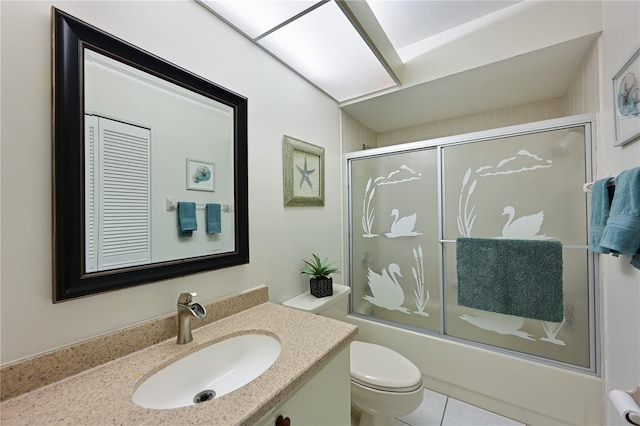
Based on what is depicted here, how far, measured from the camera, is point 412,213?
1.81 metres

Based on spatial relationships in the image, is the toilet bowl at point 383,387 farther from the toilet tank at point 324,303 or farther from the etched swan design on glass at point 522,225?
the etched swan design on glass at point 522,225

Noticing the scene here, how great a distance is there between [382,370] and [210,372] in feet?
2.90

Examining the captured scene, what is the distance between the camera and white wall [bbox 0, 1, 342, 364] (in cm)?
63

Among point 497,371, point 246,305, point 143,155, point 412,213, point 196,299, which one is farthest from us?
point 412,213

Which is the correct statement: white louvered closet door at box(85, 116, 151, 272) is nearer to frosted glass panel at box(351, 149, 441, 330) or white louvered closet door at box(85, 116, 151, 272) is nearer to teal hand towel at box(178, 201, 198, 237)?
teal hand towel at box(178, 201, 198, 237)

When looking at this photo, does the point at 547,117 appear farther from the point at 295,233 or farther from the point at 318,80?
the point at 295,233

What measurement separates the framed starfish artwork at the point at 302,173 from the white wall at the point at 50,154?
0.18 ft

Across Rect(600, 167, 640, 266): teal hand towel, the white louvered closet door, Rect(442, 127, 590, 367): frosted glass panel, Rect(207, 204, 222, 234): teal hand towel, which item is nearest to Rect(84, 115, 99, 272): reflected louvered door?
the white louvered closet door

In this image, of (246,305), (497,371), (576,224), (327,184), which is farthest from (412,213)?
(246,305)

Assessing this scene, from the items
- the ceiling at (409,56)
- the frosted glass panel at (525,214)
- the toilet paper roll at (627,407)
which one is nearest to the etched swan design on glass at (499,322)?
the frosted glass panel at (525,214)

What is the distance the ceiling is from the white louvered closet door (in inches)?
28.4

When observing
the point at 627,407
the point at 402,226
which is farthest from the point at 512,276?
the point at 627,407

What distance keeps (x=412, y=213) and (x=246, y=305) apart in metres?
1.31

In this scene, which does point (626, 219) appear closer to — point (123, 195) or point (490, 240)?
point (490, 240)
